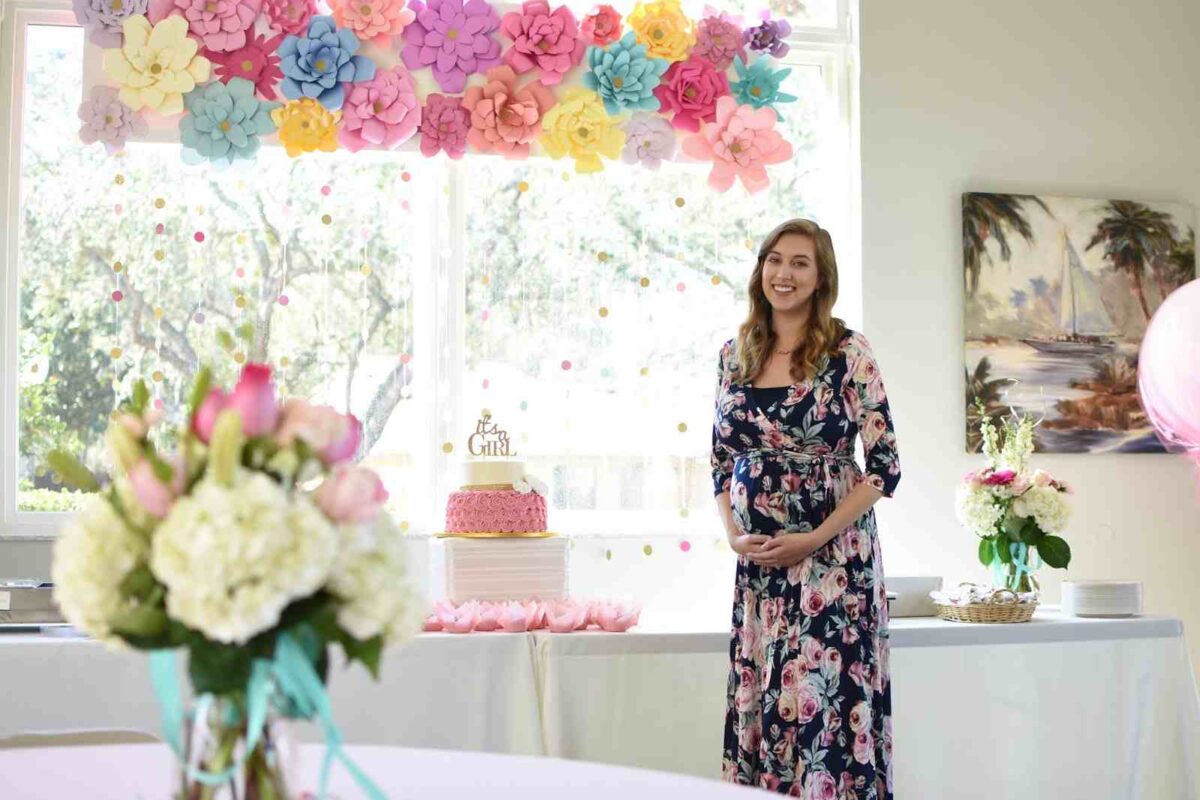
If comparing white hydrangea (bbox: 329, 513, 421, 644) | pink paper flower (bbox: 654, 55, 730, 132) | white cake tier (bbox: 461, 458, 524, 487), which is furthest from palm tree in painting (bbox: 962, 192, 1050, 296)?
white hydrangea (bbox: 329, 513, 421, 644)

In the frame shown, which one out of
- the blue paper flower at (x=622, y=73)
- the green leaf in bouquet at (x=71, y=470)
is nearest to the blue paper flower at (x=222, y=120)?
the blue paper flower at (x=622, y=73)

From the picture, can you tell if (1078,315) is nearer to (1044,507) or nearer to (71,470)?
(1044,507)

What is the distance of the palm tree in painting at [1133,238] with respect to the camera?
4617 millimetres

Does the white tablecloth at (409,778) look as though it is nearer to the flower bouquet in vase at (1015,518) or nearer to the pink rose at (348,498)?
the pink rose at (348,498)

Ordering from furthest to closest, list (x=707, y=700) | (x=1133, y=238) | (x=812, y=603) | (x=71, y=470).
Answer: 1. (x=1133, y=238)
2. (x=707, y=700)
3. (x=812, y=603)
4. (x=71, y=470)

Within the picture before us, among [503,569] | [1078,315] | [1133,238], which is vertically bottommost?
[503,569]

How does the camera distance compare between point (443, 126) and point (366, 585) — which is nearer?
point (366, 585)

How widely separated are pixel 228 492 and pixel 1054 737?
119 inches

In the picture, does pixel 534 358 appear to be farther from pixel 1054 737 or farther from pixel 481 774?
pixel 481 774

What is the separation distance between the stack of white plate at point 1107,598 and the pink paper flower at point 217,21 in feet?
9.33

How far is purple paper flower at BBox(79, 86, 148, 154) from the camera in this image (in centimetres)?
404

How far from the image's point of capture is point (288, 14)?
13.4 feet

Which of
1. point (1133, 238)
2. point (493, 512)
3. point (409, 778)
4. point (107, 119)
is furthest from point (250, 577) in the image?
point (1133, 238)

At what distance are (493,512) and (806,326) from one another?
91cm
